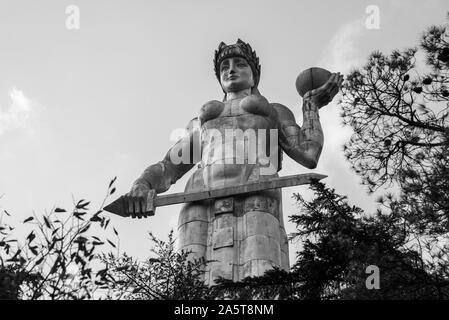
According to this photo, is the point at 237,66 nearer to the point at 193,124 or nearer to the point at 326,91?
the point at 193,124

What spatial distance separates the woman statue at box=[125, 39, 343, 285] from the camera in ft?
48.4

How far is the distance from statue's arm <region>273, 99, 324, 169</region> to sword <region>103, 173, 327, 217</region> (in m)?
1.29

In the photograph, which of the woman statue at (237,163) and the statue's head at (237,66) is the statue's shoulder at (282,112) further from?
the statue's head at (237,66)

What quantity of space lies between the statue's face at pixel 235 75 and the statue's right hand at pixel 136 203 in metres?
3.57

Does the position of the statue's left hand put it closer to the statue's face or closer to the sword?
the statue's face

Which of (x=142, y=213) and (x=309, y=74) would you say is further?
(x=309, y=74)

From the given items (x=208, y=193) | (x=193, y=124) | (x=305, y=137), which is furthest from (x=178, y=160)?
(x=305, y=137)

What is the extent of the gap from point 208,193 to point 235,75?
3.71 meters

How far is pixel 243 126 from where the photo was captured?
16812 mm

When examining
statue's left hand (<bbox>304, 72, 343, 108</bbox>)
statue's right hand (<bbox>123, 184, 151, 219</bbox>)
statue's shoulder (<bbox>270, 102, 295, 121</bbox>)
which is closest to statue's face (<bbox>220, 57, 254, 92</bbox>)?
statue's shoulder (<bbox>270, 102, 295, 121</bbox>)

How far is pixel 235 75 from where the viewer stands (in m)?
18.2
